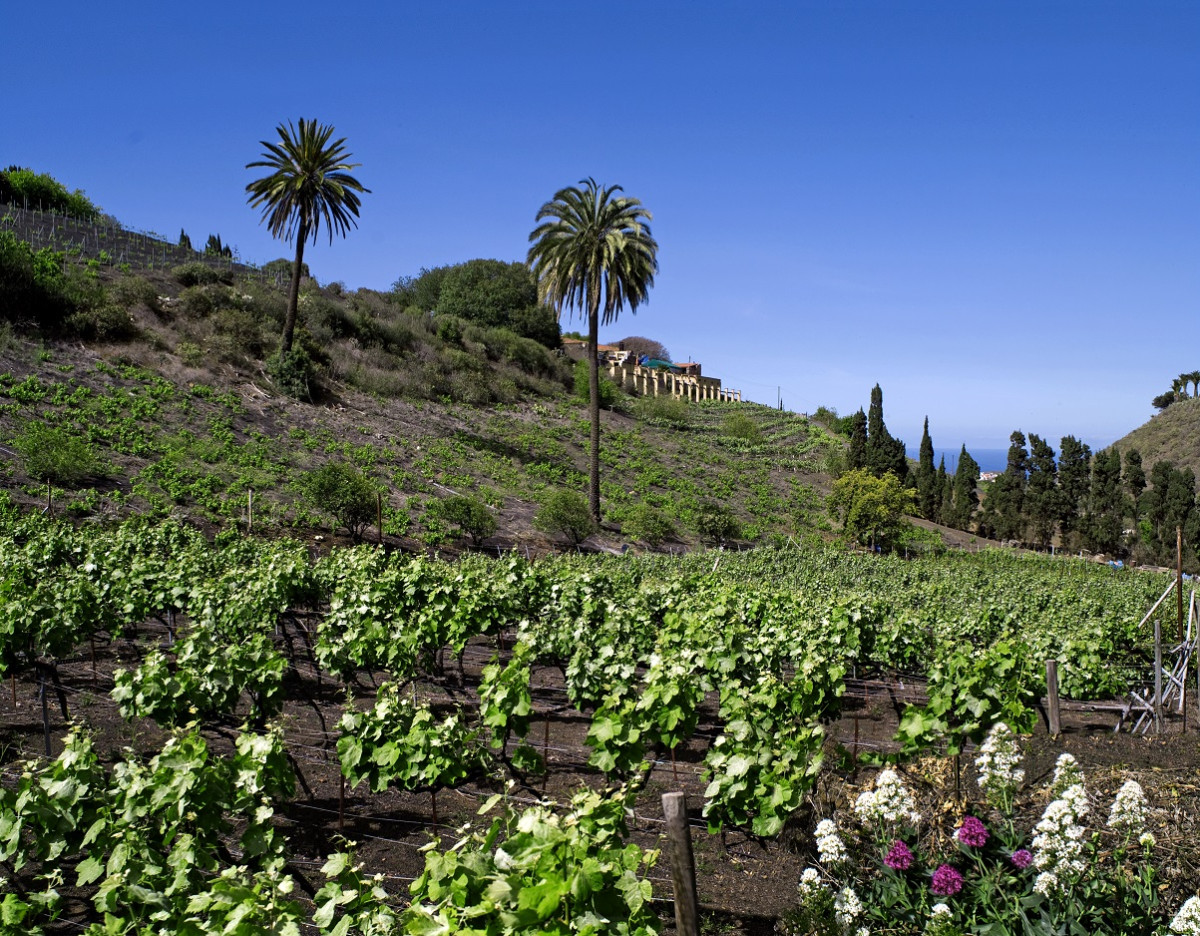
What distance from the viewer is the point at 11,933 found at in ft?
12.3

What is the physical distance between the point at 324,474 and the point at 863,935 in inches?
937

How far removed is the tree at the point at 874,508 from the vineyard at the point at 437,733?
23.3 m

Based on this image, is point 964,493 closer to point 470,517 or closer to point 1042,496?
point 1042,496

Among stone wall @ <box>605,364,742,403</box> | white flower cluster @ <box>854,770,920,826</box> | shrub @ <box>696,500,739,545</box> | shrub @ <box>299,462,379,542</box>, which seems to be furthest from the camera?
stone wall @ <box>605,364,742,403</box>

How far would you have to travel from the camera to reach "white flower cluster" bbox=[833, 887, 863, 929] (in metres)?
4.61

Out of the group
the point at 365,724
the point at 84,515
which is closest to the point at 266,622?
the point at 365,724

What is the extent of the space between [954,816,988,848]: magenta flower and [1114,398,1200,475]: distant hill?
73388mm

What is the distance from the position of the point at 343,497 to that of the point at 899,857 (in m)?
22.6

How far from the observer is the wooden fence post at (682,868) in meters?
4.30

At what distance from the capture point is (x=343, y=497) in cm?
2548

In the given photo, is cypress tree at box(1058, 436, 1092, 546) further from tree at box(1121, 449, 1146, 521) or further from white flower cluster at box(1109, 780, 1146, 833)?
white flower cluster at box(1109, 780, 1146, 833)

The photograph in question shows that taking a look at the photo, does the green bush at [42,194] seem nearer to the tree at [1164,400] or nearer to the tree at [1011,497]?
the tree at [1011,497]

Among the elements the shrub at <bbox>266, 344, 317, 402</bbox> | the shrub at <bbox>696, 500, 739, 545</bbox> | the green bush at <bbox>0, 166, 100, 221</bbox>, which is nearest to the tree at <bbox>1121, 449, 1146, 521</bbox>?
the shrub at <bbox>696, 500, 739, 545</bbox>

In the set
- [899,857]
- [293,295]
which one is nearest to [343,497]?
[293,295]
